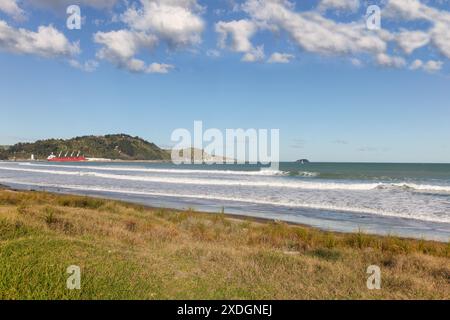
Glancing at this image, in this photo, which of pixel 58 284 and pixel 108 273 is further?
pixel 108 273

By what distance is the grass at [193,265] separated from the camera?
6.56 m

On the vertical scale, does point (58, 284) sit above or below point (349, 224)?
above

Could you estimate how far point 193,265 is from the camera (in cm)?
825

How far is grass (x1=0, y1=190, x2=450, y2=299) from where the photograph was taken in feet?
21.5

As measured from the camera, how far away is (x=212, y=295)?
253 inches

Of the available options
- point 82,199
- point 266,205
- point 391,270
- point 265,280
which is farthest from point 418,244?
point 82,199

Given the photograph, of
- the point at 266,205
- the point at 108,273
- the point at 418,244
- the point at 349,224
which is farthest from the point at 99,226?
the point at 266,205

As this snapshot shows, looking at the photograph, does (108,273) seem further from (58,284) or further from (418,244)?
(418,244)
